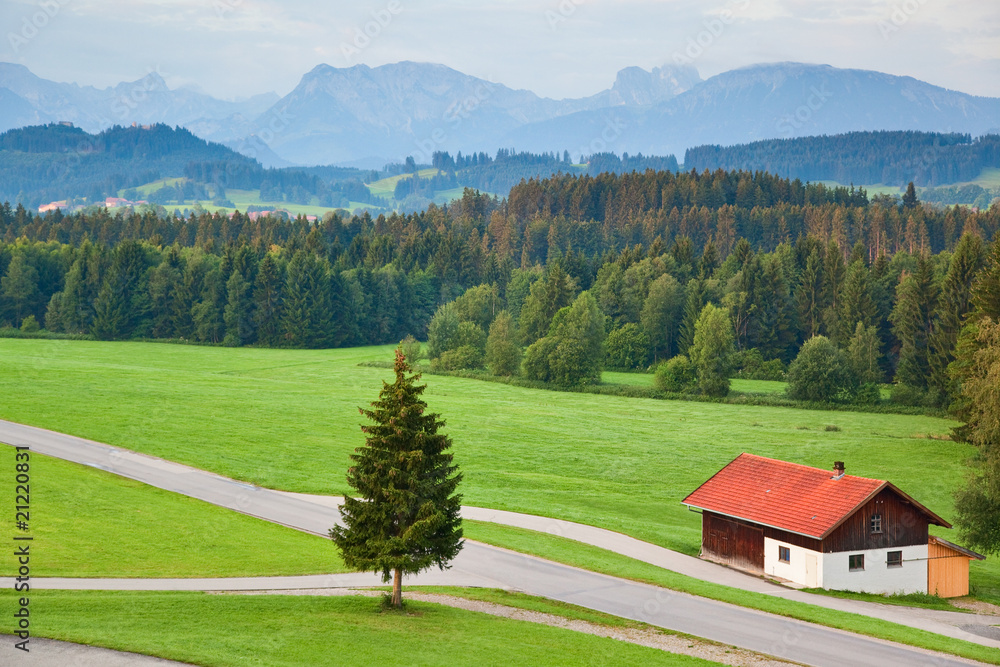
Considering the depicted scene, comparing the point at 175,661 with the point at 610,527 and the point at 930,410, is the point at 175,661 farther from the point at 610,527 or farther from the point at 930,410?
the point at 930,410

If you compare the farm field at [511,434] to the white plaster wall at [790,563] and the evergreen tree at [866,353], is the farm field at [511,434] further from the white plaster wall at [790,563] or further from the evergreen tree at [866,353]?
the evergreen tree at [866,353]

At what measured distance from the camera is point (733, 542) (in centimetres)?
4334

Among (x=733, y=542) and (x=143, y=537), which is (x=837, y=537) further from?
(x=143, y=537)

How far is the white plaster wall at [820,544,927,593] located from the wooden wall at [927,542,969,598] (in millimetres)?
312

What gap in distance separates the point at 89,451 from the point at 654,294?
8870 cm

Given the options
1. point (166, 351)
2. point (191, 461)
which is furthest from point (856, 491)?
point (166, 351)

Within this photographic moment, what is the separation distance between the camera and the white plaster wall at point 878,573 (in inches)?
1571

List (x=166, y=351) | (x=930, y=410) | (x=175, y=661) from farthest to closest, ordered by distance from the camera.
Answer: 1. (x=166, y=351)
2. (x=930, y=410)
3. (x=175, y=661)

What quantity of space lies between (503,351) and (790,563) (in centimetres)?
7100

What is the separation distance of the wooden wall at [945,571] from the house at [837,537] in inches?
1.8

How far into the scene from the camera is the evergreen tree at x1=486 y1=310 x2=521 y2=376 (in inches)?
4338

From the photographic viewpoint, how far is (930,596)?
4103cm

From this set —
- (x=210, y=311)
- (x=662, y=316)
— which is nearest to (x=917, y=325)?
(x=662, y=316)

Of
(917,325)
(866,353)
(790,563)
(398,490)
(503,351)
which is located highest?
(917,325)
